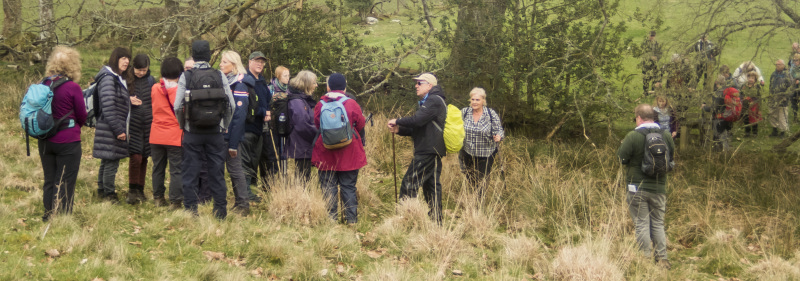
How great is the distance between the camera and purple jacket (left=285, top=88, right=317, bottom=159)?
6867 mm

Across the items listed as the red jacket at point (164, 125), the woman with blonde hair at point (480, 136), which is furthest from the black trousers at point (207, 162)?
the woman with blonde hair at point (480, 136)

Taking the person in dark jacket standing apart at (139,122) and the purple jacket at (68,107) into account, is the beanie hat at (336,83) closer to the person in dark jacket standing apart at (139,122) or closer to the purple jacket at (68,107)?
the person in dark jacket standing apart at (139,122)

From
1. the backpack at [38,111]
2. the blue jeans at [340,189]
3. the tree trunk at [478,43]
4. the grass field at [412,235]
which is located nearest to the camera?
the grass field at [412,235]

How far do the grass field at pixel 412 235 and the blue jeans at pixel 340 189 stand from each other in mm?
148

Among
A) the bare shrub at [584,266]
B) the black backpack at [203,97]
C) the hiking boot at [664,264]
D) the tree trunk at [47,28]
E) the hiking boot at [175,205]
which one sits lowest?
the hiking boot at [664,264]

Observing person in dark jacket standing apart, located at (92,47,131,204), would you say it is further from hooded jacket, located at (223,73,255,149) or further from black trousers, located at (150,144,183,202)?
hooded jacket, located at (223,73,255,149)

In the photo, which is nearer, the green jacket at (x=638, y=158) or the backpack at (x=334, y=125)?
the green jacket at (x=638, y=158)

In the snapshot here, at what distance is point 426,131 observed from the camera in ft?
22.2

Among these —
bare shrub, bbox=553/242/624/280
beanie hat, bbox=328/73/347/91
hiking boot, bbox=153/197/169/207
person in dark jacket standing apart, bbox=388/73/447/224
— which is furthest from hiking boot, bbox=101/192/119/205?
bare shrub, bbox=553/242/624/280

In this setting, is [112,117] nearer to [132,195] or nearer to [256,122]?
[132,195]

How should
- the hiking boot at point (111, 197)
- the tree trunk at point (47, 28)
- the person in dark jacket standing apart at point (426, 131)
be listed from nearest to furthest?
the person in dark jacket standing apart at point (426, 131) → the hiking boot at point (111, 197) → the tree trunk at point (47, 28)

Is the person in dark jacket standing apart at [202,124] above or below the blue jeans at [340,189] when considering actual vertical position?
above

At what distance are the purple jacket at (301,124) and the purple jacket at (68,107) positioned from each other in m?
1.96

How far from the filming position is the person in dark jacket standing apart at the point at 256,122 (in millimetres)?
7176
